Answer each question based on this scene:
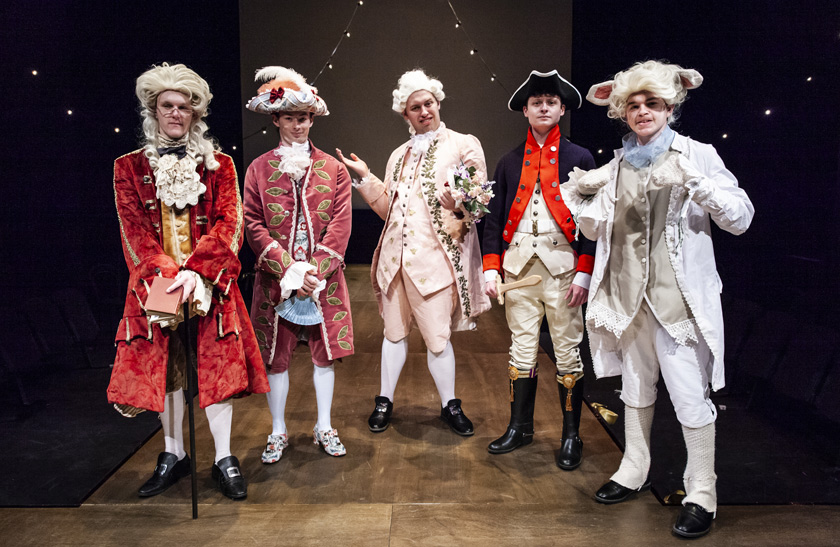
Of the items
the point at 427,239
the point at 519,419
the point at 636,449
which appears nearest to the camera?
the point at 636,449

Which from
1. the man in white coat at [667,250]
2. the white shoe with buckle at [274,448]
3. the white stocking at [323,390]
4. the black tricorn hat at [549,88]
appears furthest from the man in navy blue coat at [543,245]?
the white shoe with buckle at [274,448]

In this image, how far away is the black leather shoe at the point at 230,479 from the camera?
243 cm

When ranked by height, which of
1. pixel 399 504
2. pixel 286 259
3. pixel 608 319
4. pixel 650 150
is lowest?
pixel 399 504

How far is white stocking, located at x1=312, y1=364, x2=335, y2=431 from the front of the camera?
283cm

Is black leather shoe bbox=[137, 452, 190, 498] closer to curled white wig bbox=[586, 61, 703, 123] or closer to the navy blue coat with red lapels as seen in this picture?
the navy blue coat with red lapels

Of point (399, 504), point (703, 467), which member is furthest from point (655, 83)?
point (399, 504)

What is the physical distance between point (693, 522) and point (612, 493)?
0.32 metres

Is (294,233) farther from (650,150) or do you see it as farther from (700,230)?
(700,230)

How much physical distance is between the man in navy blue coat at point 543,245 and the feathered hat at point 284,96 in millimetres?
859

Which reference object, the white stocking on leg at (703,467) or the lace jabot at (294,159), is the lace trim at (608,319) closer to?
the white stocking on leg at (703,467)

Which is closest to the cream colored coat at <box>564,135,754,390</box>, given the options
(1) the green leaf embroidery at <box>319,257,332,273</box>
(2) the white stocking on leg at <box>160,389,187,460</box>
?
(1) the green leaf embroidery at <box>319,257,332,273</box>

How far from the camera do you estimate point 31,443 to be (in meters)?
2.83

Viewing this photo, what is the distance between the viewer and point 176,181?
2297 millimetres

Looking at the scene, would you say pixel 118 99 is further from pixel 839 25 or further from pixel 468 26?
pixel 839 25
